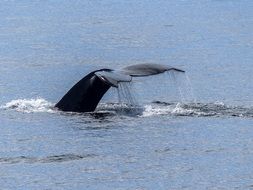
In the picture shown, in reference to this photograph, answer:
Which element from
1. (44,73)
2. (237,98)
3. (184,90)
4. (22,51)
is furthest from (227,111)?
(22,51)

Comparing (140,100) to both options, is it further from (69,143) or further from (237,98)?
(69,143)

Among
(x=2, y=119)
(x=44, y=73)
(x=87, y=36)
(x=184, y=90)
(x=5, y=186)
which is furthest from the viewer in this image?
(x=87, y=36)

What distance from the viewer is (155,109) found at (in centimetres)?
2467

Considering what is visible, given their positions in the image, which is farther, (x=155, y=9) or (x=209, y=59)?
(x=155, y=9)

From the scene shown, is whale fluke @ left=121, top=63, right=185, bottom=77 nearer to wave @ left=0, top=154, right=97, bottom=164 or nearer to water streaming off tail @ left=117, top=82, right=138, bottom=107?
water streaming off tail @ left=117, top=82, right=138, bottom=107

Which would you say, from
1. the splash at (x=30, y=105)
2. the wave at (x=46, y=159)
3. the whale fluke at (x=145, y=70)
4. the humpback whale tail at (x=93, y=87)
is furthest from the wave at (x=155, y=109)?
the wave at (x=46, y=159)

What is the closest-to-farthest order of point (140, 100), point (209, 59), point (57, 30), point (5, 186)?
point (5, 186) → point (140, 100) → point (209, 59) → point (57, 30)

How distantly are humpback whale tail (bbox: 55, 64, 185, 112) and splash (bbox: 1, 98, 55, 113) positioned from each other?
420mm

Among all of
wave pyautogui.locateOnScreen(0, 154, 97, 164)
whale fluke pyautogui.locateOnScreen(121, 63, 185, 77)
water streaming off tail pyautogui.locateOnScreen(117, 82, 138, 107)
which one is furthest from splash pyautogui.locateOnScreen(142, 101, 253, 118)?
wave pyautogui.locateOnScreen(0, 154, 97, 164)

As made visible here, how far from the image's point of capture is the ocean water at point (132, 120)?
18.8m

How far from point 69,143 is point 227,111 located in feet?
15.7

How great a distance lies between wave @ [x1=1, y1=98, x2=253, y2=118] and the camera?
78.5ft

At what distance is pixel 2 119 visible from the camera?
2373cm

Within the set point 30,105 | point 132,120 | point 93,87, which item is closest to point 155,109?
point 132,120
